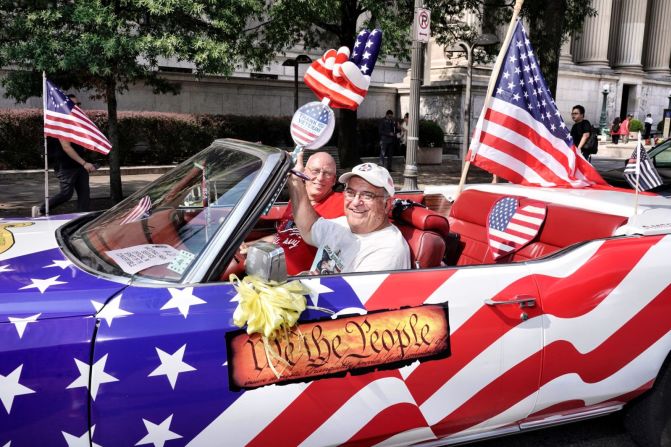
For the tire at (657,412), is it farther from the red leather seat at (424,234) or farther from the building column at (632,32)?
the building column at (632,32)

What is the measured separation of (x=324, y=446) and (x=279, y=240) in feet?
5.18

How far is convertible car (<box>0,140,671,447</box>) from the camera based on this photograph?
6.48 feet

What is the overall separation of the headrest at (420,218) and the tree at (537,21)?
1021cm

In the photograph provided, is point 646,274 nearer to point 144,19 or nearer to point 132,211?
point 132,211

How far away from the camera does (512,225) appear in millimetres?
3672

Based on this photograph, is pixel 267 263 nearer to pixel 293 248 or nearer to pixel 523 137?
pixel 293 248

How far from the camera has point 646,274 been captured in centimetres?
282

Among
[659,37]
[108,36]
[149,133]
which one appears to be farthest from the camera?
[659,37]

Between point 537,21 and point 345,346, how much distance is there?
1752 cm

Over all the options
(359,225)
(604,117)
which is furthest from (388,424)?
(604,117)

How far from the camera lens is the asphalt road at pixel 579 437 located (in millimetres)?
3305

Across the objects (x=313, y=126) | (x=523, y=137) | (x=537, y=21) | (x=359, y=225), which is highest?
(x=537, y=21)

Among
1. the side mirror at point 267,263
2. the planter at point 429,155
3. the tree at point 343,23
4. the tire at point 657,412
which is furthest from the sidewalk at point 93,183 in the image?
the tire at point 657,412

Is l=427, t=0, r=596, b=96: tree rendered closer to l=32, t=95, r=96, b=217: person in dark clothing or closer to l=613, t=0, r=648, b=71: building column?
l=32, t=95, r=96, b=217: person in dark clothing
